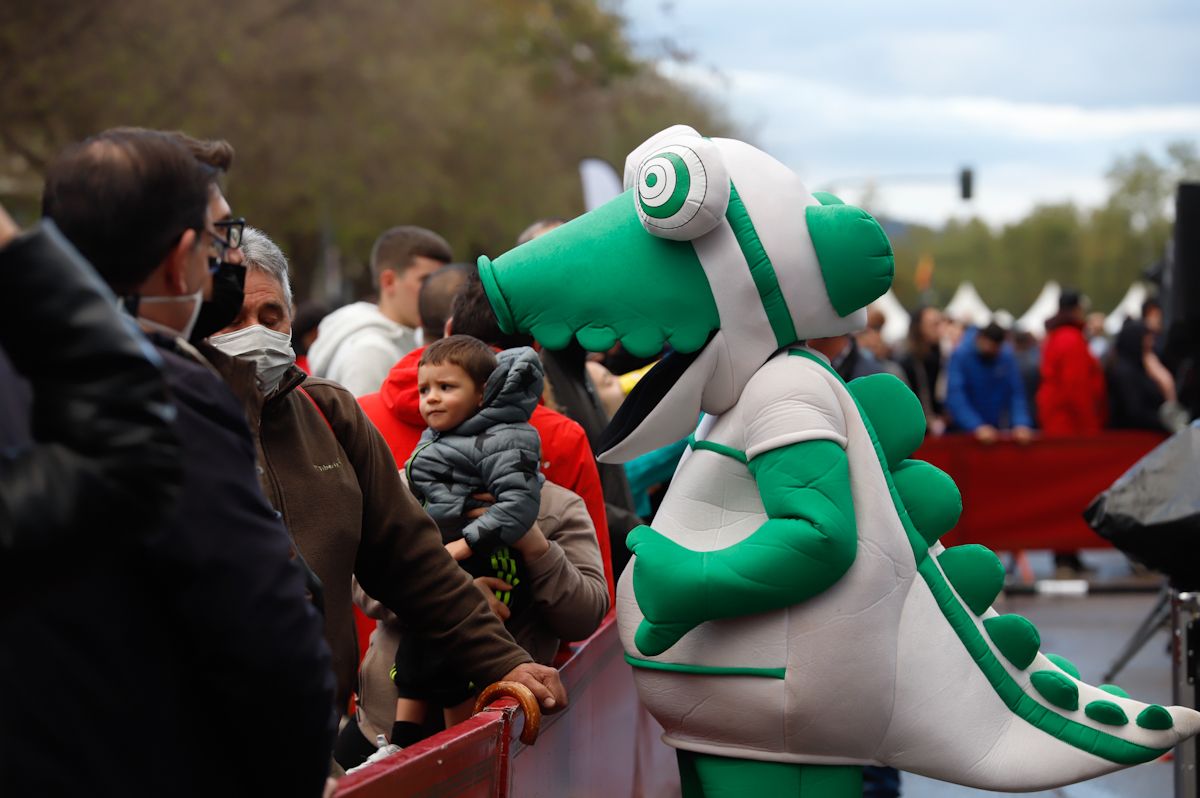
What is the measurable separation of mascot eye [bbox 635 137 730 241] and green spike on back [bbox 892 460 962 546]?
78 cm

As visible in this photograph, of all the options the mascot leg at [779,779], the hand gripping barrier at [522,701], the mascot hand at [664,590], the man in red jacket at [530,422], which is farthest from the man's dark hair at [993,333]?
the hand gripping barrier at [522,701]

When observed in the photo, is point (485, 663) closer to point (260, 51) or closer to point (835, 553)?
point (835, 553)

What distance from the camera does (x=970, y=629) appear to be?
3521mm

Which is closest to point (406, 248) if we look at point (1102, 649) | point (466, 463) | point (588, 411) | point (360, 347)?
point (360, 347)

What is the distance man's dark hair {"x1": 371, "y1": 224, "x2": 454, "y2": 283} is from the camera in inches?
276

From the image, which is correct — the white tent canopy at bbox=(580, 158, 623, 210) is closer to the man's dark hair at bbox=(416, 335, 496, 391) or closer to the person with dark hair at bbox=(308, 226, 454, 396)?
the person with dark hair at bbox=(308, 226, 454, 396)

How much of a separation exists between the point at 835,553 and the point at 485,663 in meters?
0.81

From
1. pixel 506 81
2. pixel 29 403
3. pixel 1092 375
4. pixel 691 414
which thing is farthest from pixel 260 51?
pixel 29 403

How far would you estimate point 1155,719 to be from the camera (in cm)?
355

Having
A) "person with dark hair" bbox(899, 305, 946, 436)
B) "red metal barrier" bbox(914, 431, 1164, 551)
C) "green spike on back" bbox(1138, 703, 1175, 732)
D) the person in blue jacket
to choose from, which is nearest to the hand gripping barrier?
"green spike on back" bbox(1138, 703, 1175, 732)

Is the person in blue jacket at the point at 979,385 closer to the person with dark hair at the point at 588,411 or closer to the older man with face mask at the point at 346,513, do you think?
the person with dark hair at the point at 588,411

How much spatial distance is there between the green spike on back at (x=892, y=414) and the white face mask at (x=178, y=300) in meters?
1.79

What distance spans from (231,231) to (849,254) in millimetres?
1589

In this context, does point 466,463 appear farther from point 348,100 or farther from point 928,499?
point 348,100
